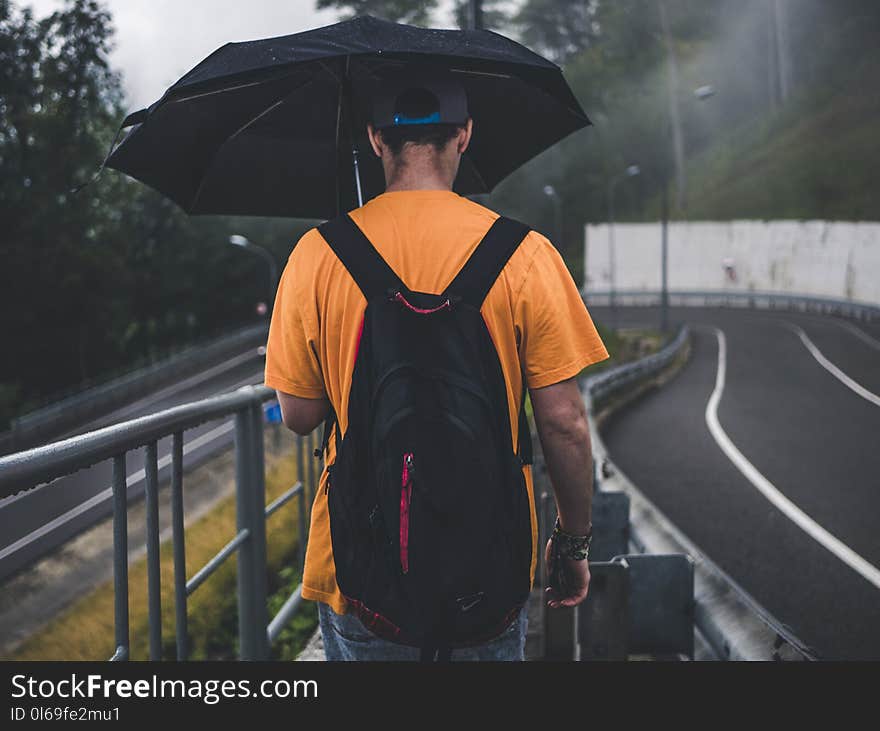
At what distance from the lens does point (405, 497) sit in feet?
6.42

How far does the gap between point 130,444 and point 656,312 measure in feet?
169

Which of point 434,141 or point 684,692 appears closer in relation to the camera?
point 684,692

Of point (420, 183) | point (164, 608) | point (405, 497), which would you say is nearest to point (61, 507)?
point (164, 608)

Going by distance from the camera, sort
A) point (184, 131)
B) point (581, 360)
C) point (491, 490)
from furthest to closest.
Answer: point (184, 131) → point (581, 360) → point (491, 490)

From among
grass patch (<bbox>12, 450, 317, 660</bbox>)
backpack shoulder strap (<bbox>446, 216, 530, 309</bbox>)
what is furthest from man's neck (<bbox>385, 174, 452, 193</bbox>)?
grass patch (<bbox>12, 450, 317, 660</bbox>)

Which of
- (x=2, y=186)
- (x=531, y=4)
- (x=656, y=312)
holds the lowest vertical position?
(x=656, y=312)

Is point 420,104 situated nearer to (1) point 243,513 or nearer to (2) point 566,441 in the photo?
(2) point 566,441

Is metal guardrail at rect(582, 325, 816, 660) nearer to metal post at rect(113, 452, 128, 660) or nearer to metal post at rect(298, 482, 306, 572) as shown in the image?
metal post at rect(298, 482, 306, 572)

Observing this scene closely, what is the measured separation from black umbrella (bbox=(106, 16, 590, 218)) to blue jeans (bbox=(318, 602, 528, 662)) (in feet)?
4.86

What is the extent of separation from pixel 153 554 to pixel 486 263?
1610 millimetres

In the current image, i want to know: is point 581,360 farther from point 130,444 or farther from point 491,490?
point 130,444

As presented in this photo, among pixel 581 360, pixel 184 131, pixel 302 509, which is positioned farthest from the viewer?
pixel 302 509

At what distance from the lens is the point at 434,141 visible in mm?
2225

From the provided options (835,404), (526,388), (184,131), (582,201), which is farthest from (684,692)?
(582,201)
